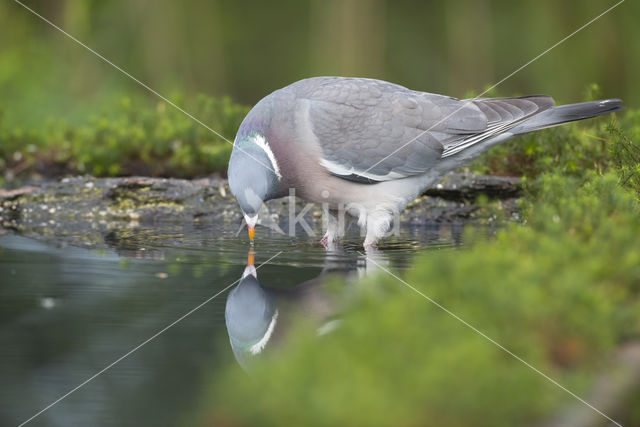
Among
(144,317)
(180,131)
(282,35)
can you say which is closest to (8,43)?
(282,35)

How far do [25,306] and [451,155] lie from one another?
2.74 m

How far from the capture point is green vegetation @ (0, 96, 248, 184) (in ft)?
21.5

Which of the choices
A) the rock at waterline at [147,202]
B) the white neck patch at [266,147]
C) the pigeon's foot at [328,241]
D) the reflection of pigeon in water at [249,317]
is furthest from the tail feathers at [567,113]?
the reflection of pigeon in water at [249,317]

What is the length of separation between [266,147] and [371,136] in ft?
2.27

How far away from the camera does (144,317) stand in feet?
11.6

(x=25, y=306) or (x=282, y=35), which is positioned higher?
(x=282, y=35)

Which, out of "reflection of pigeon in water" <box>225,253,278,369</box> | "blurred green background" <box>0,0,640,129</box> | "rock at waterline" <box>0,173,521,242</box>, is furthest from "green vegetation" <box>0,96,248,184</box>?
"reflection of pigeon in water" <box>225,253,278,369</box>

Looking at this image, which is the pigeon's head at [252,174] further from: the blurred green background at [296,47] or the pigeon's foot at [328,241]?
the blurred green background at [296,47]

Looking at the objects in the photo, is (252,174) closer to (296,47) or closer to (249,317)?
(249,317)

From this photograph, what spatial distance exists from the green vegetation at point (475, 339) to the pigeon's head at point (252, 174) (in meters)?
1.81

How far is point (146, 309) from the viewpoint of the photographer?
3.63m

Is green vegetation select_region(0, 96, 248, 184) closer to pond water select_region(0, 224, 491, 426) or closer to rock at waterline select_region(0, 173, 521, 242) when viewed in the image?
rock at waterline select_region(0, 173, 521, 242)

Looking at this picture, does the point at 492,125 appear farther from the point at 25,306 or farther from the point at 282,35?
the point at 282,35

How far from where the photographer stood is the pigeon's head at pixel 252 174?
4555 mm
